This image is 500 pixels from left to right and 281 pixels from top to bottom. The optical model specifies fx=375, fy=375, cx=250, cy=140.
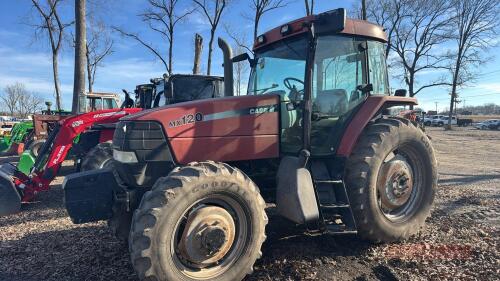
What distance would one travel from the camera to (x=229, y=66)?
531 cm

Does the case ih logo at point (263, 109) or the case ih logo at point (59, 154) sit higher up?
the case ih logo at point (263, 109)

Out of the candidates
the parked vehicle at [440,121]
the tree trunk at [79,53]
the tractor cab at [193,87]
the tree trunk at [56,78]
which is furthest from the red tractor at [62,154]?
the parked vehicle at [440,121]

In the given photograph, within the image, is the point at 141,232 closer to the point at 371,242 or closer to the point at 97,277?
the point at 97,277

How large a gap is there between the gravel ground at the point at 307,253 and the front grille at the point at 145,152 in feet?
3.40

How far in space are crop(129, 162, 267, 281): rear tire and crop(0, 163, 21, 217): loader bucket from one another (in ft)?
14.0

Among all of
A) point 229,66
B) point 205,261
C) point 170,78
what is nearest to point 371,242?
point 205,261

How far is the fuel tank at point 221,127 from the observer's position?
378 cm

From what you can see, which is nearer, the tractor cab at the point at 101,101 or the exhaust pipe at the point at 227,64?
the exhaust pipe at the point at 227,64

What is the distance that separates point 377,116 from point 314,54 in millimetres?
1327

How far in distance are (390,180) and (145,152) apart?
9.70 feet

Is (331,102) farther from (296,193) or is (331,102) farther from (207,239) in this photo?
(207,239)

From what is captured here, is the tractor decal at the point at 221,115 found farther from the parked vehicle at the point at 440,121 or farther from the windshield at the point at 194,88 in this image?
the parked vehicle at the point at 440,121

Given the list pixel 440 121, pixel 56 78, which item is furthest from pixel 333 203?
pixel 440 121

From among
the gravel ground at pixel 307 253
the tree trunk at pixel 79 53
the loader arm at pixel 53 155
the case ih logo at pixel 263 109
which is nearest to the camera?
the gravel ground at pixel 307 253
